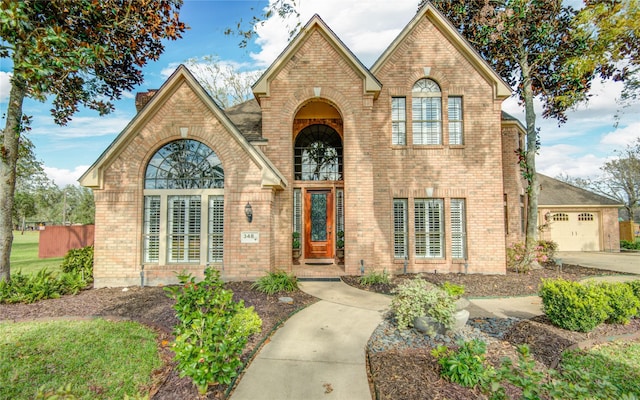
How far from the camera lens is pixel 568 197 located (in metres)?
20.0

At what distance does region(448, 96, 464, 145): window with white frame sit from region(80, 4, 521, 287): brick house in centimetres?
5

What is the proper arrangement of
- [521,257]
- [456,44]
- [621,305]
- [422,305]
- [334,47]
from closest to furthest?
[422,305]
[621,305]
[334,47]
[456,44]
[521,257]

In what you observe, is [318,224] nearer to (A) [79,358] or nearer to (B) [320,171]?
(B) [320,171]

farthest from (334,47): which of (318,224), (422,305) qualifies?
(422,305)

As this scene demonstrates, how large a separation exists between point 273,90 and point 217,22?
12.8ft

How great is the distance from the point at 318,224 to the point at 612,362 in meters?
8.34

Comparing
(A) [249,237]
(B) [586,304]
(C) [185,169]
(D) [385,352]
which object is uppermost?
(C) [185,169]

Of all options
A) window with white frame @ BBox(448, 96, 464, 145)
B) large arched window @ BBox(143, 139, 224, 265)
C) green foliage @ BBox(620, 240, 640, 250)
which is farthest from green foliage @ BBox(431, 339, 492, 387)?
green foliage @ BBox(620, 240, 640, 250)

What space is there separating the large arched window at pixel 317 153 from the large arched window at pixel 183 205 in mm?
3706

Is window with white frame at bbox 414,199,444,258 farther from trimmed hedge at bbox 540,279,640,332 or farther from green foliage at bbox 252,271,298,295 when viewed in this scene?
green foliage at bbox 252,271,298,295

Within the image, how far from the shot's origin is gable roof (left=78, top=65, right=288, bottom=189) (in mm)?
8594

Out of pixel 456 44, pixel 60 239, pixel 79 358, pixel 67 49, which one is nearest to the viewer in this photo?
pixel 79 358

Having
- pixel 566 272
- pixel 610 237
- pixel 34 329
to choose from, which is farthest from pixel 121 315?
pixel 610 237

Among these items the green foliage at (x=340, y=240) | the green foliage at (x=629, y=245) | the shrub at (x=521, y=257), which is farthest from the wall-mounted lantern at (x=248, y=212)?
the green foliage at (x=629, y=245)
